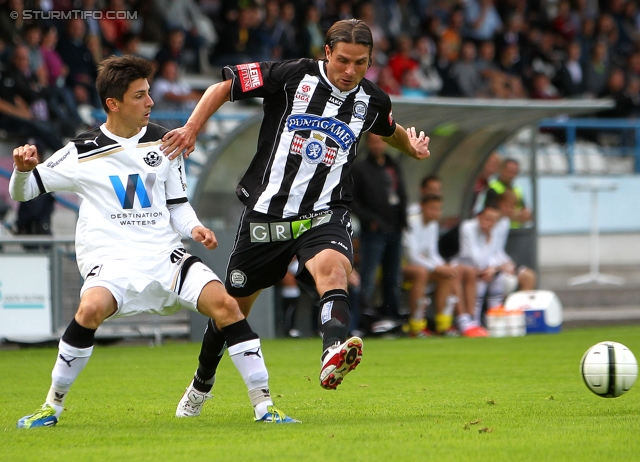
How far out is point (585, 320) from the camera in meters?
15.1

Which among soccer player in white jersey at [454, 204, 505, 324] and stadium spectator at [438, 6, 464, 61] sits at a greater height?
stadium spectator at [438, 6, 464, 61]

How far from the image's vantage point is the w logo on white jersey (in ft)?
18.1

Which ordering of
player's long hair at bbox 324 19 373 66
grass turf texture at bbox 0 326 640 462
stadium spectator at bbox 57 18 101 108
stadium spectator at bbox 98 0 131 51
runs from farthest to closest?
stadium spectator at bbox 98 0 131 51 < stadium spectator at bbox 57 18 101 108 < player's long hair at bbox 324 19 373 66 < grass turf texture at bbox 0 326 640 462

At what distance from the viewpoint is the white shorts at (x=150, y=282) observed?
17.4 feet

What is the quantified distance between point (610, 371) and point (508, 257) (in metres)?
8.35

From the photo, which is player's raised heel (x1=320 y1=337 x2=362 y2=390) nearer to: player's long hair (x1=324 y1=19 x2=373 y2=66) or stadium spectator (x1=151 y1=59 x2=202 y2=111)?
player's long hair (x1=324 y1=19 x2=373 y2=66)

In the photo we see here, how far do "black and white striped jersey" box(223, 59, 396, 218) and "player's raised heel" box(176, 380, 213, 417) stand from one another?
1091mm

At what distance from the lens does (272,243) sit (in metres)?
5.95

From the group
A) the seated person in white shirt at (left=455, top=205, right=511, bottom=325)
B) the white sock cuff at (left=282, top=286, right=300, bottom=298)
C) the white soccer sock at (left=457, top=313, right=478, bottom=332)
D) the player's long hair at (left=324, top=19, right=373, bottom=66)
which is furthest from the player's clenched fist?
the seated person in white shirt at (left=455, top=205, right=511, bottom=325)

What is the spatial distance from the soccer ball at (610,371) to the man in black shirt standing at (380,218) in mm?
6629

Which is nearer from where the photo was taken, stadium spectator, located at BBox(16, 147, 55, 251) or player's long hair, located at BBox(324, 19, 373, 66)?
player's long hair, located at BBox(324, 19, 373, 66)

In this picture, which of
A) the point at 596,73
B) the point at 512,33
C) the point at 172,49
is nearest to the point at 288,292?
the point at 172,49

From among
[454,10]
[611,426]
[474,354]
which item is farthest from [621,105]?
[611,426]

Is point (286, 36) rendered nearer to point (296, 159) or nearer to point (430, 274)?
point (430, 274)
